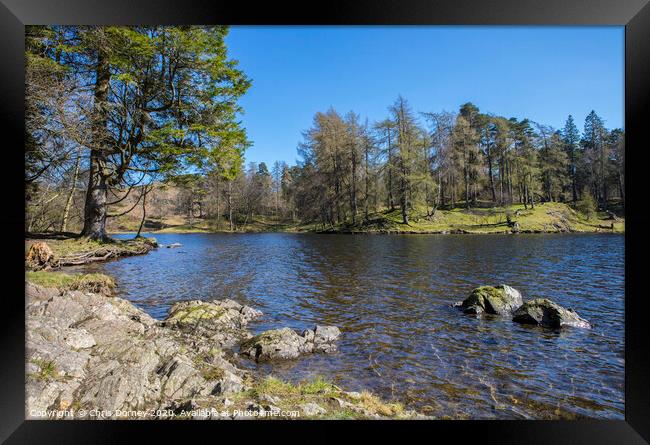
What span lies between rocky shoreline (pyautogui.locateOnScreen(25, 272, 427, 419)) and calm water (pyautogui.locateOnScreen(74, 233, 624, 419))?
0.80 meters

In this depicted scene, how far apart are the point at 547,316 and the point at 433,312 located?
9.52ft

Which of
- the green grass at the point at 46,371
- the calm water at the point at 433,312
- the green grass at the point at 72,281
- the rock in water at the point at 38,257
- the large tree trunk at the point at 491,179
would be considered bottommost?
the calm water at the point at 433,312

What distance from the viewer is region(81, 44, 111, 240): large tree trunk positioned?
11992mm

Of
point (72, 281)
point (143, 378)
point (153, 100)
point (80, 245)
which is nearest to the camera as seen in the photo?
point (143, 378)

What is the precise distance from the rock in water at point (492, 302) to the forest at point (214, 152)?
12.4 ft

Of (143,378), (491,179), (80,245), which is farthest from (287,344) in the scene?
(491,179)

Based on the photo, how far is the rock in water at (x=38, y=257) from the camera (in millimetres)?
10195

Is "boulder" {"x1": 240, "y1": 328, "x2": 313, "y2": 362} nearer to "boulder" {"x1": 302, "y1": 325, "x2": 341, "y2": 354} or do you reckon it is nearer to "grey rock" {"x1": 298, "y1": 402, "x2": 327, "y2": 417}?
"boulder" {"x1": 302, "y1": 325, "x2": 341, "y2": 354}

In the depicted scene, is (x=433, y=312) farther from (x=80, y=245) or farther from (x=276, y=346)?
(x=80, y=245)

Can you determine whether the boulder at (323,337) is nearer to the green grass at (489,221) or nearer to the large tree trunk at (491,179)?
the large tree trunk at (491,179)

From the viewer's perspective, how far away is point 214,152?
1491 cm
